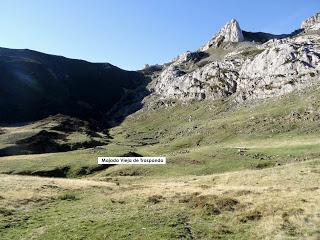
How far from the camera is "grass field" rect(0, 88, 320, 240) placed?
3027cm

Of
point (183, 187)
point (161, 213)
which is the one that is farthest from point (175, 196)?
point (183, 187)

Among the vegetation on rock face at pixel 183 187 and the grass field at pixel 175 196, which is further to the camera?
the vegetation on rock face at pixel 183 187

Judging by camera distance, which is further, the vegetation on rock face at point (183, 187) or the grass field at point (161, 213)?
the vegetation on rock face at point (183, 187)

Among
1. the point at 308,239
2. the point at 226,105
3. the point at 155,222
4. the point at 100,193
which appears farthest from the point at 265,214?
the point at 226,105

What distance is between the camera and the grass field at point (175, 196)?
99.3 feet

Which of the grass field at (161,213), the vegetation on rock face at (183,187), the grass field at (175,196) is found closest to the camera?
the grass field at (161,213)

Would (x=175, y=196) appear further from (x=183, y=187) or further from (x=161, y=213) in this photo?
(x=183, y=187)

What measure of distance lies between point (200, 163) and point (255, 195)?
4266 centimetres

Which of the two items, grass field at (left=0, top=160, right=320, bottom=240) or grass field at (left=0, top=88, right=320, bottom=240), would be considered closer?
grass field at (left=0, top=160, right=320, bottom=240)

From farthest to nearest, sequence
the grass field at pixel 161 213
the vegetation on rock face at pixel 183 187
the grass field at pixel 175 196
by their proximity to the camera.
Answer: the vegetation on rock face at pixel 183 187 < the grass field at pixel 175 196 < the grass field at pixel 161 213

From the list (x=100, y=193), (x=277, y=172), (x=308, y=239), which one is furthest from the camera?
(x=277, y=172)

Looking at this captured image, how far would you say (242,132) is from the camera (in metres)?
123

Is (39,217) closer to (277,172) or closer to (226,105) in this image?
(277,172)

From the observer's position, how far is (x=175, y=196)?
4284 centimetres
